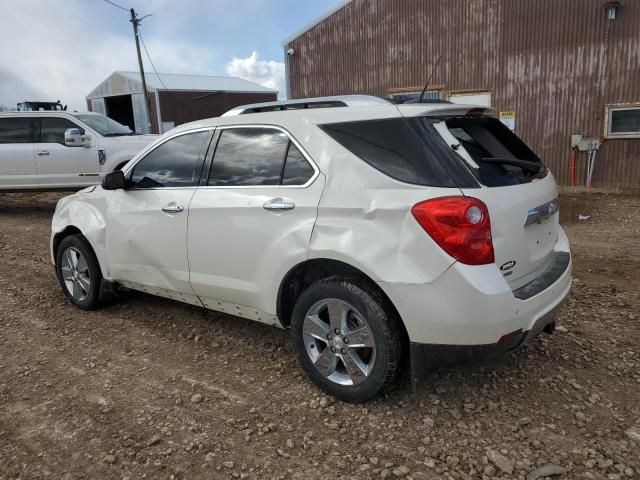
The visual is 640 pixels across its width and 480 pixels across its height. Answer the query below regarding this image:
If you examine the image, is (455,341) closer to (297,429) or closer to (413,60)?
(297,429)

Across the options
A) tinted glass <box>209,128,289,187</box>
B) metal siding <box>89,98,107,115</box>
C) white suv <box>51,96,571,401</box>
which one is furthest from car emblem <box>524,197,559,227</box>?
metal siding <box>89,98,107,115</box>

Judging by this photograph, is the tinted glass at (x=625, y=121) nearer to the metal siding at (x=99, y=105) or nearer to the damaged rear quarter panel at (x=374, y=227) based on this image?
the damaged rear quarter panel at (x=374, y=227)

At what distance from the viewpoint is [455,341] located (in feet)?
8.54

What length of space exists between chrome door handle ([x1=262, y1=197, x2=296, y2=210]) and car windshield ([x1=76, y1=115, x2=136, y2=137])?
786 cm

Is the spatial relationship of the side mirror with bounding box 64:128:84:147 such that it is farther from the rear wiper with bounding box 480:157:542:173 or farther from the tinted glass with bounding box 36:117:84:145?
the rear wiper with bounding box 480:157:542:173

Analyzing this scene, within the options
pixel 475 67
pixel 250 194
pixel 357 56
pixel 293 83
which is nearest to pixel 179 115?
pixel 293 83

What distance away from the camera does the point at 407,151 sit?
9.00 ft

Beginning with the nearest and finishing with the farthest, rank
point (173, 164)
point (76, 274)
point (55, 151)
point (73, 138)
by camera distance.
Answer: point (173, 164), point (76, 274), point (73, 138), point (55, 151)

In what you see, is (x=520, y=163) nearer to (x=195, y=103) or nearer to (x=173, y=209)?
(x=173, y=209)

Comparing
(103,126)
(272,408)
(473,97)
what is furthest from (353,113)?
(473,97)

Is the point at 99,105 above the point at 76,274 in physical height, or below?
above

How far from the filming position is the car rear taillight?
2.51 meters

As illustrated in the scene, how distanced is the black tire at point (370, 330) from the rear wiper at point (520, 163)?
3.22 feet

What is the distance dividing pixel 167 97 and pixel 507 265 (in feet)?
91.6
